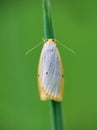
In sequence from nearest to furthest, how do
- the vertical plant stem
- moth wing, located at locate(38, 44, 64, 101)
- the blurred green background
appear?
1. the vertical plant stem
2. moth wing, located at locate(38, 44, 64, 101)
3. the blurred green background

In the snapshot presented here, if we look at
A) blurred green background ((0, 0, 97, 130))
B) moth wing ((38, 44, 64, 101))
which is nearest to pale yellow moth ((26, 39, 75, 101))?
moth wing ((38, 44, 64, 101))

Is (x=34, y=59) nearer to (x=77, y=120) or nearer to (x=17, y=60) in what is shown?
(x=17, y=60)

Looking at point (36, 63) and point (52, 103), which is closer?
point (52, 103)

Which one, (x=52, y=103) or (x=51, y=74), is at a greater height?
(x=51, y=74)

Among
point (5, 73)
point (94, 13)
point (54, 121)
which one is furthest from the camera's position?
point (5, 73)

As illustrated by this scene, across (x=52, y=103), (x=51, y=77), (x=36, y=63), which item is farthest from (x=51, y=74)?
(x=36, y=63)

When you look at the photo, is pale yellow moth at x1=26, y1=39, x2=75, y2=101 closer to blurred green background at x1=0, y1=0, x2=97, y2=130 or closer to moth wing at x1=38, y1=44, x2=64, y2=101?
moth wing at x1=38, y1=44, x2=64, y2=101

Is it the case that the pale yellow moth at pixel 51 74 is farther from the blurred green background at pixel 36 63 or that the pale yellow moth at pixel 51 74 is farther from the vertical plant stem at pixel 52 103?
the blurred green background at pixel 36 63

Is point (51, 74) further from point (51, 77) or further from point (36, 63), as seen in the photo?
point (36, 63)

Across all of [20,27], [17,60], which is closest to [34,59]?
[17,60]
